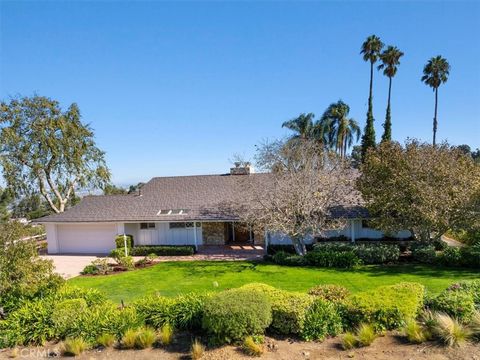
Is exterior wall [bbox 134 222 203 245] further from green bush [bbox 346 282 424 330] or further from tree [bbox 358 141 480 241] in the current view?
green bush [bbox 346 282 424 330]

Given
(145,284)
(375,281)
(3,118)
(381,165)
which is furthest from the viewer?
(3,118)

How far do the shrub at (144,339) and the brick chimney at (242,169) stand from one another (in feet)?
64.7

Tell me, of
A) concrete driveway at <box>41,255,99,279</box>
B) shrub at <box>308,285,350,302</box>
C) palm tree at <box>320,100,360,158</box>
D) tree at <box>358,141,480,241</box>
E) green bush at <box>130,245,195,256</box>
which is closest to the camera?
shrub at <box>308,285,350,302</box>

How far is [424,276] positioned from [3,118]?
3301cm

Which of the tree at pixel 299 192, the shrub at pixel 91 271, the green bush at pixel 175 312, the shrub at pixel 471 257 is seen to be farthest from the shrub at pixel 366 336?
the shrub at pixel 91 271

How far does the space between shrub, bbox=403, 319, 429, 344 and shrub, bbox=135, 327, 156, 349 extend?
6.00m

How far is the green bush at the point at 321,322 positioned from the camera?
811 cm

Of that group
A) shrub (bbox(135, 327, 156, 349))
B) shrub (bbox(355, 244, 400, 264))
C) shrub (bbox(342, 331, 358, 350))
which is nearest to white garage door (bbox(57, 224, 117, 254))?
shrub (bbox(355, 244, 400, 264))

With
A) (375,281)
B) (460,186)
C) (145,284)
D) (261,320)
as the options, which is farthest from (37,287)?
(460,186)

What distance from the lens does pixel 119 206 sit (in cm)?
2508

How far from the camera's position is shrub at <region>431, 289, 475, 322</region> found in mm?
8094

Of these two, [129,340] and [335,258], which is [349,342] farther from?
[335,258]

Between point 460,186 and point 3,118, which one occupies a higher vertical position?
point 3,118

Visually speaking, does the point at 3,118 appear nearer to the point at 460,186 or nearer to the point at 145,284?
the point at 145,284
